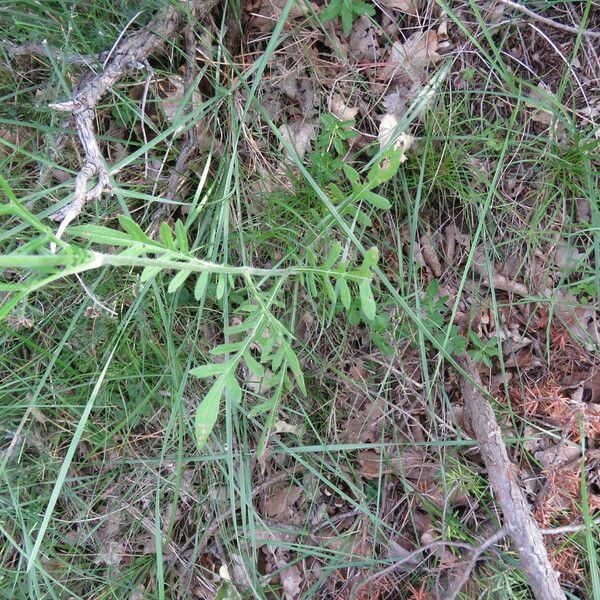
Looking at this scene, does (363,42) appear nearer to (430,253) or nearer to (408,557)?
(430,253)

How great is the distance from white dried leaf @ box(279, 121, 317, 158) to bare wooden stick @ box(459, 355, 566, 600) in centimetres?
115

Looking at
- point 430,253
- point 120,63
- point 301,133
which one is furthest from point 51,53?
point 430,253

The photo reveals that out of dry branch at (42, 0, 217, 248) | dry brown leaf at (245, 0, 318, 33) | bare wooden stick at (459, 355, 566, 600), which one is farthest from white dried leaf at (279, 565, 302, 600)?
dry brown leaf at (245, 0, 318, 33)

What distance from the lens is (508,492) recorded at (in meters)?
2.37

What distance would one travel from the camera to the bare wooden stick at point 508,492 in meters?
2.24

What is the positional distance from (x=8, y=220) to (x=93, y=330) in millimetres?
598

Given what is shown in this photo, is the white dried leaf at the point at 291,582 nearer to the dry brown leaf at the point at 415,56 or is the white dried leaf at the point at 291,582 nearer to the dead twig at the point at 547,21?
the dry brown leaf at the point at 415,56

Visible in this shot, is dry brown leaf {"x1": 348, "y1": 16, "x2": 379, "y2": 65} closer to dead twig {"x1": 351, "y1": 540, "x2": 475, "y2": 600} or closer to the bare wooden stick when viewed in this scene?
the bare wooden stick

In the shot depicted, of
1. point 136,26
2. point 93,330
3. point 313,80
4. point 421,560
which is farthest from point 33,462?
point 313,80

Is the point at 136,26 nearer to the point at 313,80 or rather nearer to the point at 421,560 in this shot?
the point at 313,80

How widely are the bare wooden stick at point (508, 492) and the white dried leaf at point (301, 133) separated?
1.15 meters

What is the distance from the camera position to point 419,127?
255cm

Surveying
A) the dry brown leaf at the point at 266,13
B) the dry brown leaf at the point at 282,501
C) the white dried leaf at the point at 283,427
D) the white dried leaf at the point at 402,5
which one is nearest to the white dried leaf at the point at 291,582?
the dry brown leaf at the point at 282,501

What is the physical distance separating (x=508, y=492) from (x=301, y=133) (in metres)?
1.73
